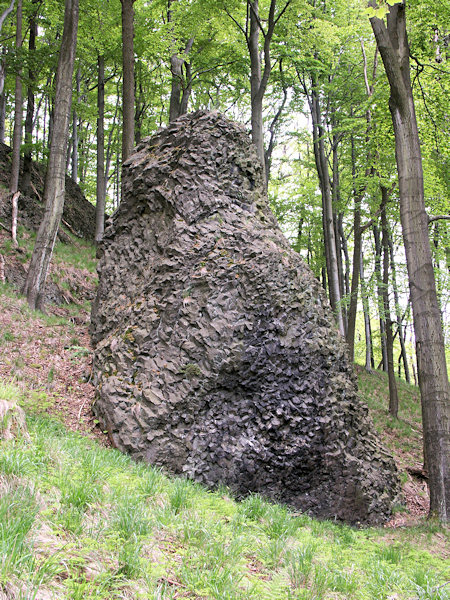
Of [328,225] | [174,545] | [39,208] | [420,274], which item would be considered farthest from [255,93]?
[174,545]

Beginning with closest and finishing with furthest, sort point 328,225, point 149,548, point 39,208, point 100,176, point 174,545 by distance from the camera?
1. point 149,548
2. point 174,545
3. point 328,225
4. point 39,208
5. point 100,176

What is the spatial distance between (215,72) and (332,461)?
612 inches

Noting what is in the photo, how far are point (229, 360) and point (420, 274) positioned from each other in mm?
3172

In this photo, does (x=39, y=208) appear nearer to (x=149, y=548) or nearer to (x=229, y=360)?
(x=229, y=360)

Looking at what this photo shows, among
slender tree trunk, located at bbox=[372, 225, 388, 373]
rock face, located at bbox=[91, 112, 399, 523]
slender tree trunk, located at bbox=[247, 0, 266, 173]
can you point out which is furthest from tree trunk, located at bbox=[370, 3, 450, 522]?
slender tree trunk, located at bbox=[372, 225, 388, 373]

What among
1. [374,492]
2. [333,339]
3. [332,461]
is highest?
[333,339]

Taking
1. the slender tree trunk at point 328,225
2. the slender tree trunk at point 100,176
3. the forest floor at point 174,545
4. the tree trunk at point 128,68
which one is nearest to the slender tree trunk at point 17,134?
the slender tree trunk at point 100,176

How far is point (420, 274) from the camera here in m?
6.29

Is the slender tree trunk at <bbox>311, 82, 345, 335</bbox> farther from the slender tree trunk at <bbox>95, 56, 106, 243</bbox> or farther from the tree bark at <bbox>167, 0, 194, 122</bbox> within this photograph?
the slender tree trunk at <bbox>95, 56, 106, 243</bbox>

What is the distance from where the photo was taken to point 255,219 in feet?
23.8

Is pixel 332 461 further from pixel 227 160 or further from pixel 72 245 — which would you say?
pixel 72 245

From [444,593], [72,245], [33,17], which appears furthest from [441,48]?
[33,17]

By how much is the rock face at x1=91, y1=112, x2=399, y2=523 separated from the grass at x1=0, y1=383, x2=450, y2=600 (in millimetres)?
1738

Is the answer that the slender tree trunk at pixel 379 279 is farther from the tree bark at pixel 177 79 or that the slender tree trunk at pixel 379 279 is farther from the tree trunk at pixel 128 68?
the tree bark at pixel 177 79
